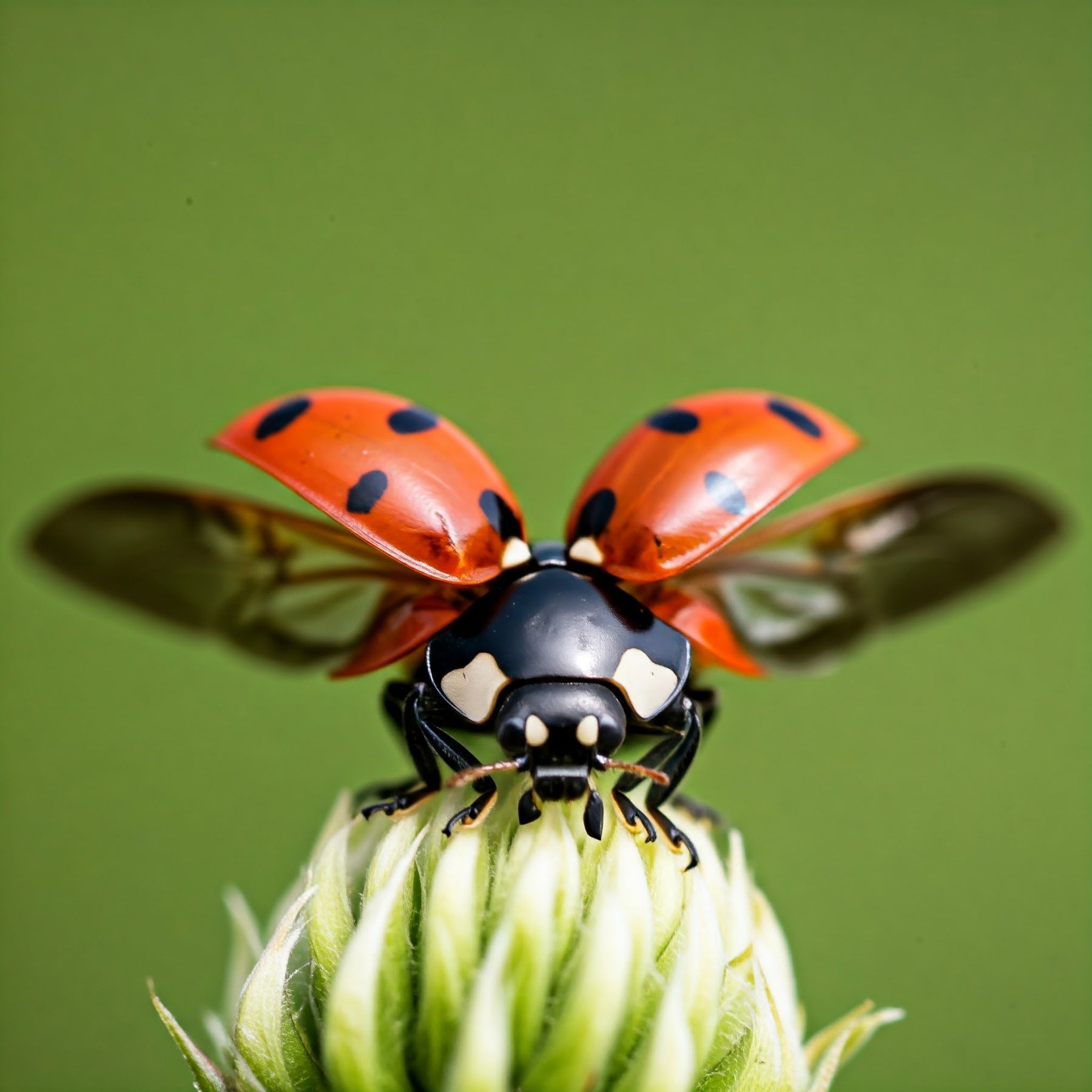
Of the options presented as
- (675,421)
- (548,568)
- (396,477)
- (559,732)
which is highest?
(675,421)

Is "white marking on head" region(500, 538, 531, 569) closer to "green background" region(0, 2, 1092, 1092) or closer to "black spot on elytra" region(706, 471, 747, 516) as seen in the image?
"black spot on elytra" region(706, 471, 747, 516)

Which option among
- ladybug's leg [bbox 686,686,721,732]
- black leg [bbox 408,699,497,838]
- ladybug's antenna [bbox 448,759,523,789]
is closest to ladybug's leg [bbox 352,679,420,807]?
black leg [bbox 408,699,497,838]

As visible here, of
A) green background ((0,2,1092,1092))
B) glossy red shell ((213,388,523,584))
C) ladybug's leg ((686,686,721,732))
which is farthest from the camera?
green background ((0,2,1092,1092))

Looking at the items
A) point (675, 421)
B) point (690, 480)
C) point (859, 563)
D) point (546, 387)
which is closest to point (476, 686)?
point (690, 480)

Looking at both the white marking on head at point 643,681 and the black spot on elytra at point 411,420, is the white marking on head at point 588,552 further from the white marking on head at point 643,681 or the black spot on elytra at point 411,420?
the black spot on elytra at point 411,420

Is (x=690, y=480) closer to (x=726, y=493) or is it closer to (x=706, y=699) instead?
(x=726, y=493)

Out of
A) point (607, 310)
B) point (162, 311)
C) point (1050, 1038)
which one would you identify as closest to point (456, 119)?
point (607, 310)
